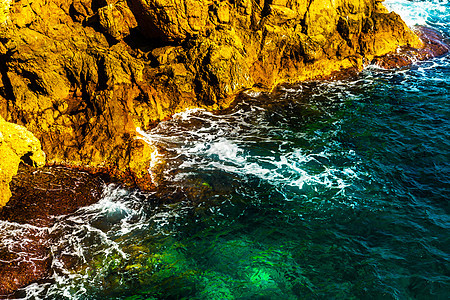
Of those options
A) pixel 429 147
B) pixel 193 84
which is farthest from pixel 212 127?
pixel 429 147

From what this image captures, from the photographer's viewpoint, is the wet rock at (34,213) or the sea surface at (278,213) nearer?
the sea surface at (278,213)

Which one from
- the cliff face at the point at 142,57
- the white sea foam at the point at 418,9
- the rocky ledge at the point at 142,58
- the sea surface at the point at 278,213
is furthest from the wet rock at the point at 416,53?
the sea surface at the point at 278,213

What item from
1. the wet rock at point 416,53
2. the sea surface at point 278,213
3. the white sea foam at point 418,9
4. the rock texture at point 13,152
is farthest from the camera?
the white sea foam at point 418,9

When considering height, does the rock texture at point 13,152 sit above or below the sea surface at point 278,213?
above

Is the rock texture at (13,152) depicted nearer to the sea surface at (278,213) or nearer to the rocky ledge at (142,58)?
the rocky ledge at (142,58)

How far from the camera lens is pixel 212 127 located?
16875mm

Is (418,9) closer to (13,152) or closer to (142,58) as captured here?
(142,58)

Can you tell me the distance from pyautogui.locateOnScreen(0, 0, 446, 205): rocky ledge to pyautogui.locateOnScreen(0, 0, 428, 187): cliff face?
0.05 meters

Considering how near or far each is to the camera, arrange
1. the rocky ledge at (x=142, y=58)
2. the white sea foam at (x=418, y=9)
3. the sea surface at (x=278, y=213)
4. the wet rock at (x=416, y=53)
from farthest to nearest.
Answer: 1. the white sea foam at (x=418, y=9)
2. the wet rock at (x=416, y=53)
3. the rocky ledge at (x=142, y=58)
4. the sea surface at (x=278, y=213)

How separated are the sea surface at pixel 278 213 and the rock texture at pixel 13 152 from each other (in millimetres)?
1744

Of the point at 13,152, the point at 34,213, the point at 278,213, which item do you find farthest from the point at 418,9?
the point at 34,213

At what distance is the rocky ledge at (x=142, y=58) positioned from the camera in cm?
1577

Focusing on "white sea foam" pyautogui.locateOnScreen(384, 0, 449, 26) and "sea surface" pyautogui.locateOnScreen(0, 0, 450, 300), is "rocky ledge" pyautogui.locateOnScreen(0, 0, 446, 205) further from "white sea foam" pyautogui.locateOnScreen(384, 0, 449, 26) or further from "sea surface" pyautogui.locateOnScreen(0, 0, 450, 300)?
"white sea foam" pyautogui.locateOnScreen(384, 0, 449, 26)

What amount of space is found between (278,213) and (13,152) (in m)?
10.7
